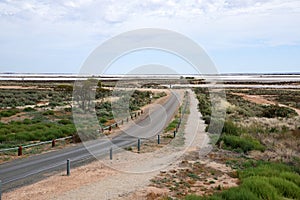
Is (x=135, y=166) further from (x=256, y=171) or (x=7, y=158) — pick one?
(x=7, y=158)

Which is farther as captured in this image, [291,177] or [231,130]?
[231,130]

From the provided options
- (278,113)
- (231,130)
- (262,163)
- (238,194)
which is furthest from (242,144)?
(278,113)

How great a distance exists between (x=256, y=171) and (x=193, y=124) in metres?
17.0

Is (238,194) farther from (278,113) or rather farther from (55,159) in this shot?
(278,113)

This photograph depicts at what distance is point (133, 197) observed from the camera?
1159 cm

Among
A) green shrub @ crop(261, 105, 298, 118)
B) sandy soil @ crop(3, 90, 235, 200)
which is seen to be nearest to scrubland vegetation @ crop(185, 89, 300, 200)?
sandy soil @ crop(3, 90, 235, 200)

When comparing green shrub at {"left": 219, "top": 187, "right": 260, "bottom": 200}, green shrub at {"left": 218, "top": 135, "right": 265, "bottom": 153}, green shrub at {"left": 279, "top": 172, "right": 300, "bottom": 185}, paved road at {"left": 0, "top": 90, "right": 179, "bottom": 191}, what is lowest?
paved road at {"left": 0, "top": 90, "right": 179, "bottom": 191}

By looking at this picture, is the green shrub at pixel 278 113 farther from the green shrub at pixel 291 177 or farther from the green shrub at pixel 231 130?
the green shrub at pixel 291 177

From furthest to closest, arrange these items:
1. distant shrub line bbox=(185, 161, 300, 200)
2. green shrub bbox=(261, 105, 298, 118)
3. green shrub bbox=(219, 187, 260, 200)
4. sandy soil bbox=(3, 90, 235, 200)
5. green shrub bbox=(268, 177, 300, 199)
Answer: green shrub bbox=(261, 105, 298, 118)
green shrub bbox=(268, 177, 300, 199)
sandy soil bbox=(3, 90, 235, 200)
distant shrub line bbox=(185, 161, 300, 200)
green shrub bbox=(219, 187, 260, 200)

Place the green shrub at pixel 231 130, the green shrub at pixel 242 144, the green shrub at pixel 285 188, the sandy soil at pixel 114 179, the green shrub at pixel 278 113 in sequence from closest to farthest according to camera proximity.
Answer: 1. the sandy soil at pixel 114 179
2. the green shrub at pixel 285 188
3. the green shrub at pixel 242 144
4. the green shrub at pixel 231 130
5. the green shrub at pixel 278 113

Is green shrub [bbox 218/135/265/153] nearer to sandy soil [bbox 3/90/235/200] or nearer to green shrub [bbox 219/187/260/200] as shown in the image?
sandy soil [bbox 3/90/235/200]

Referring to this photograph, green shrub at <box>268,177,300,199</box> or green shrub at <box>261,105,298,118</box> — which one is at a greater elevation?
green shrub at <box>268,177,300,199</box>

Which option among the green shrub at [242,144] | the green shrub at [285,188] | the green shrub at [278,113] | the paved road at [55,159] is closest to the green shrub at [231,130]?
the green shrub at [242,144]

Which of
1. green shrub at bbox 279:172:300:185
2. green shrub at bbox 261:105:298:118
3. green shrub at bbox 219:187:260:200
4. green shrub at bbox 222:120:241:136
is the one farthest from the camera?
green shrub at bbox 261:105:298:118
